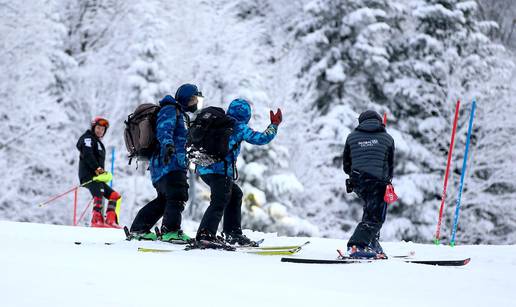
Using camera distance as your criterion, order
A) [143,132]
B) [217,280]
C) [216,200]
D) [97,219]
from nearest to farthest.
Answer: [217,280]
[216,200]
[143,132]
[97,219]

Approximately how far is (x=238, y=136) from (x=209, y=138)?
1.10ft

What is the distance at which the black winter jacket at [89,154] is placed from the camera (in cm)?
1080

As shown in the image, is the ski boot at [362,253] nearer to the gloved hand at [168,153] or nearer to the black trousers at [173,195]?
the black trousers at [173,195]

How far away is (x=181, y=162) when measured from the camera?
7.12 metres

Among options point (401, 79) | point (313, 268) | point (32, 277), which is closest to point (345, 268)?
point (313, 268)

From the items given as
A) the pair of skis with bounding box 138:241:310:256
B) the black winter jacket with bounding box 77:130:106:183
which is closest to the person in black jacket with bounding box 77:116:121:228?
the black winter jacket with bounding box 77:130:106:183

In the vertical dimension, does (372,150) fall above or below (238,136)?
below

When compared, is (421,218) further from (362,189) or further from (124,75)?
(362,189)

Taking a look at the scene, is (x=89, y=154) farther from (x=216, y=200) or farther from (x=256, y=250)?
(x=256, y=250)

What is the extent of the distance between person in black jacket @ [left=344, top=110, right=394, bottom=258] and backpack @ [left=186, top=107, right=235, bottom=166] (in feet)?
4.31

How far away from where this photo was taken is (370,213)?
22.1 ft

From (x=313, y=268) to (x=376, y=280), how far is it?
2.38 feet

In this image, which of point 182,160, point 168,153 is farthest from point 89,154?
point 168,153

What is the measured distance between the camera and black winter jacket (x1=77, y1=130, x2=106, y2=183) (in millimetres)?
10797
